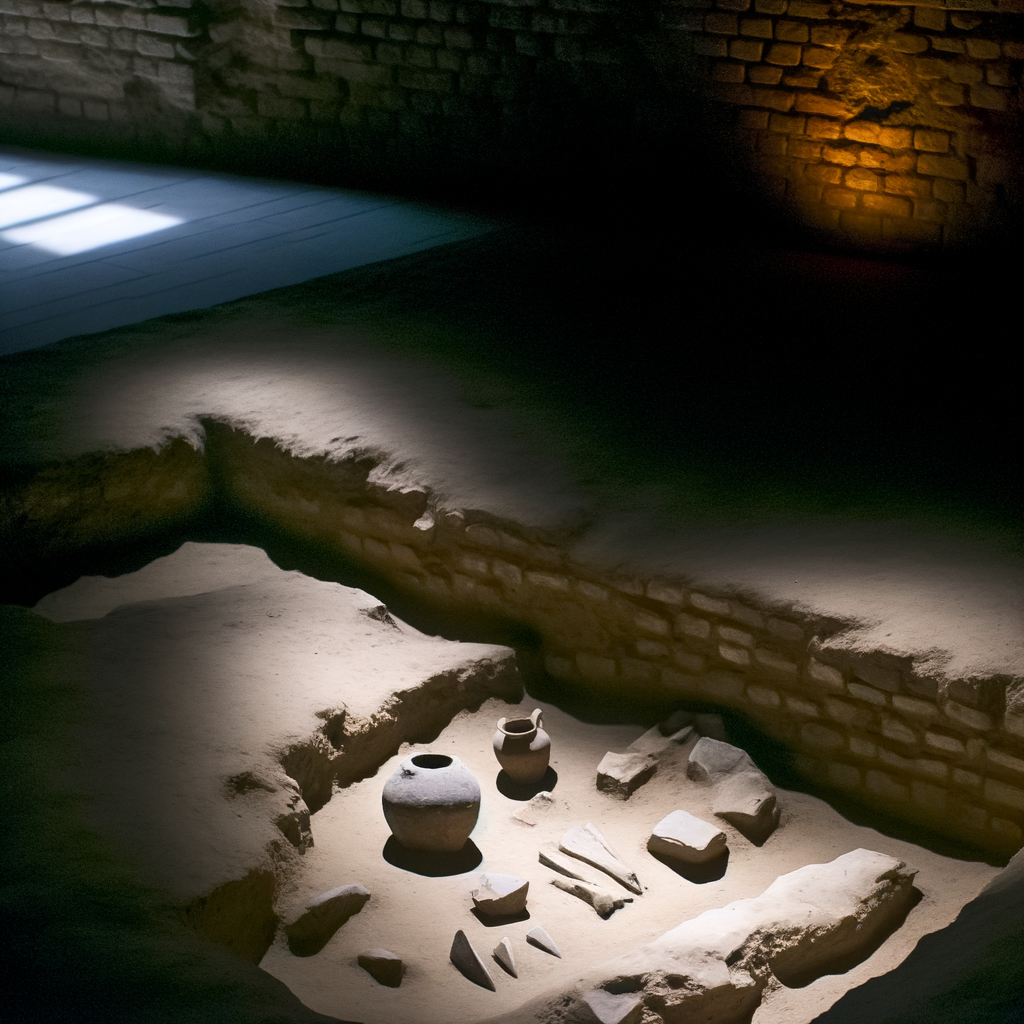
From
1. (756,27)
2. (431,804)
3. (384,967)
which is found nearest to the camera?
(384,967)

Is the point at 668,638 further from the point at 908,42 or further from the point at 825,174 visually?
the point at 908,42

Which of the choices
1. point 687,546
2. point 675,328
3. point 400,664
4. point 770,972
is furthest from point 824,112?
point 770,972

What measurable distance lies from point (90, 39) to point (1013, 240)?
6.89 m

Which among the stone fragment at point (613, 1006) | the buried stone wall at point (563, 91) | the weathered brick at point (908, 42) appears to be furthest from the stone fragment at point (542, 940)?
the weathered brick at point (908, 42)

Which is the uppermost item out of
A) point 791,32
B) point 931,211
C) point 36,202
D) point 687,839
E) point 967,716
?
point 791,32

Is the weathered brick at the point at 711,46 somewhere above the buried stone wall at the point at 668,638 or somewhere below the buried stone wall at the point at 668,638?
above

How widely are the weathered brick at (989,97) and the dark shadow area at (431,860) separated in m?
4.80

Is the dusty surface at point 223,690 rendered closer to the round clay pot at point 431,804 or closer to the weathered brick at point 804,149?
the round clay pot at point 431,804

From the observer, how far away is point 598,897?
3357 millimetres

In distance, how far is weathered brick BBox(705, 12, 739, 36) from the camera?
680 cm

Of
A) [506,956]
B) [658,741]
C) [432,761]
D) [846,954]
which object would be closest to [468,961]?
[506,956]

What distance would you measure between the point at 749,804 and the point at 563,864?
608 millimetres

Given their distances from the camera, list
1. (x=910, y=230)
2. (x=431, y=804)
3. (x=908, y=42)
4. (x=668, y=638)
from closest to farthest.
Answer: (x=431, y=804) → (x=668, y=638) → (x=908, y=42) → (x=910, y=230)

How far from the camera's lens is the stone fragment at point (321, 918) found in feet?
10.4
